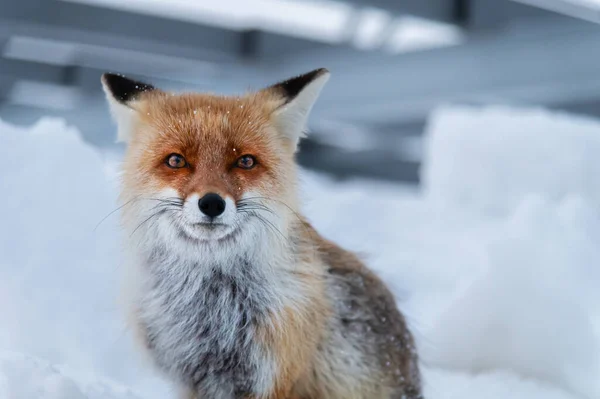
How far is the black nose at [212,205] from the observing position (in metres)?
1.61

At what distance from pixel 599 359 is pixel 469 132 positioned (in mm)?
2307

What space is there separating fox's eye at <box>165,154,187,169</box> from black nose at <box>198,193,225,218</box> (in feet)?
0.54

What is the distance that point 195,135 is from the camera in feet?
5.78

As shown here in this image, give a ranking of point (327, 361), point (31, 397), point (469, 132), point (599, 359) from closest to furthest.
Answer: point (31, 397) → point (327, 361) → point (599, 359) → point (469, 132)

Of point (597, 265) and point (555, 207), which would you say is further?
point (555, 207)

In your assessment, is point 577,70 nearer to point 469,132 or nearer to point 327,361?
point 469,132

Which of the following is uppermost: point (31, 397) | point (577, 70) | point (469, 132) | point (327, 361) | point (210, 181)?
point (577, 70)

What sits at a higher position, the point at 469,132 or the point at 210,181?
the point at 469,132

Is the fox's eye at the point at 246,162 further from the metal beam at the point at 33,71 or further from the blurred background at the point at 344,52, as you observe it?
the metal beam at the point at 33,71

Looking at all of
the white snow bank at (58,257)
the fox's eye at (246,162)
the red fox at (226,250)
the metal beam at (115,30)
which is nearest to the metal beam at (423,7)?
the metal beam at (115,30)

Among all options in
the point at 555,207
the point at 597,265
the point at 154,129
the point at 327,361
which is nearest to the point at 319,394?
the point at 327,361

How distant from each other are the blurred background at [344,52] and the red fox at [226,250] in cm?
390

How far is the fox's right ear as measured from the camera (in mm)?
1929

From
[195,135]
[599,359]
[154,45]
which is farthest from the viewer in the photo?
[154,45]
